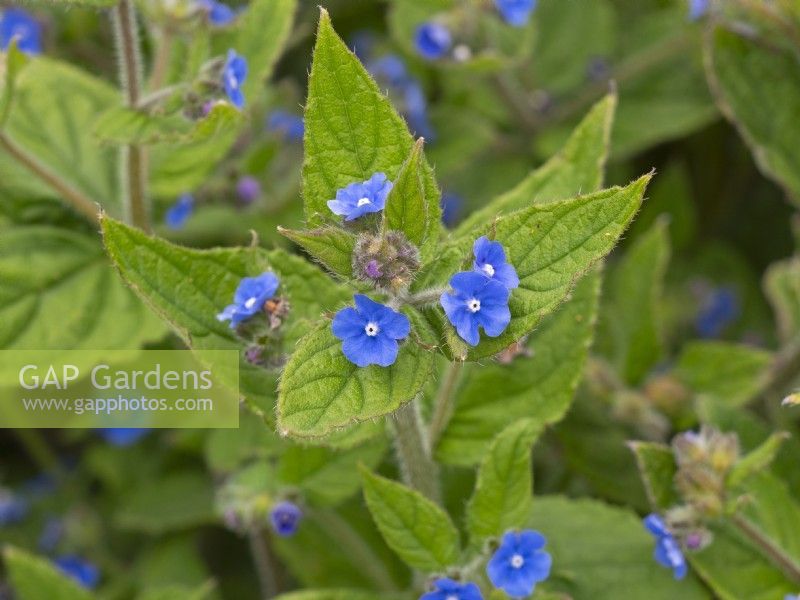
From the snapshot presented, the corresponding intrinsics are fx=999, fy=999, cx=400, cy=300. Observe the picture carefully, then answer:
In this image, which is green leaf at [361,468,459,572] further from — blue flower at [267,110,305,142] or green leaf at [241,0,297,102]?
blue flower at [267,110,305,142]

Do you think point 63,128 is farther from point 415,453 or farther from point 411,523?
point 411,523

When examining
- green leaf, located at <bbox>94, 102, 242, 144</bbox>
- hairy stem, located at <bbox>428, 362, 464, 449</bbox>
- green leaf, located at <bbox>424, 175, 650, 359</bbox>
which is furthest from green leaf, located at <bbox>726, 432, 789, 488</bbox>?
green leaf, located at <bbox>94, 102, 242, 144</bbox>

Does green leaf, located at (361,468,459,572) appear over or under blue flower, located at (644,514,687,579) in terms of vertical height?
over

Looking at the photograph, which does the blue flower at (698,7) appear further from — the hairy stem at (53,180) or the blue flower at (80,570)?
the blue flower at (80,570)

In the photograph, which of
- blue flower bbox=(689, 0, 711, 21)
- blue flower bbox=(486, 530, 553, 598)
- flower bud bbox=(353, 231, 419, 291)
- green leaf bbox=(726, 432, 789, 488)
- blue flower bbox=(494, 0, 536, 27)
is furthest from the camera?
blue flower bbox=(494, 0, 536, 27)

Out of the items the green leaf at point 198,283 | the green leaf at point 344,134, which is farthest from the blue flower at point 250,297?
the green leaf at point 344,134

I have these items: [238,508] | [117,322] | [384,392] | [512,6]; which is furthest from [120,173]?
[384,392]

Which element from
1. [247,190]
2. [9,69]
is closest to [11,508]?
[247,190]
